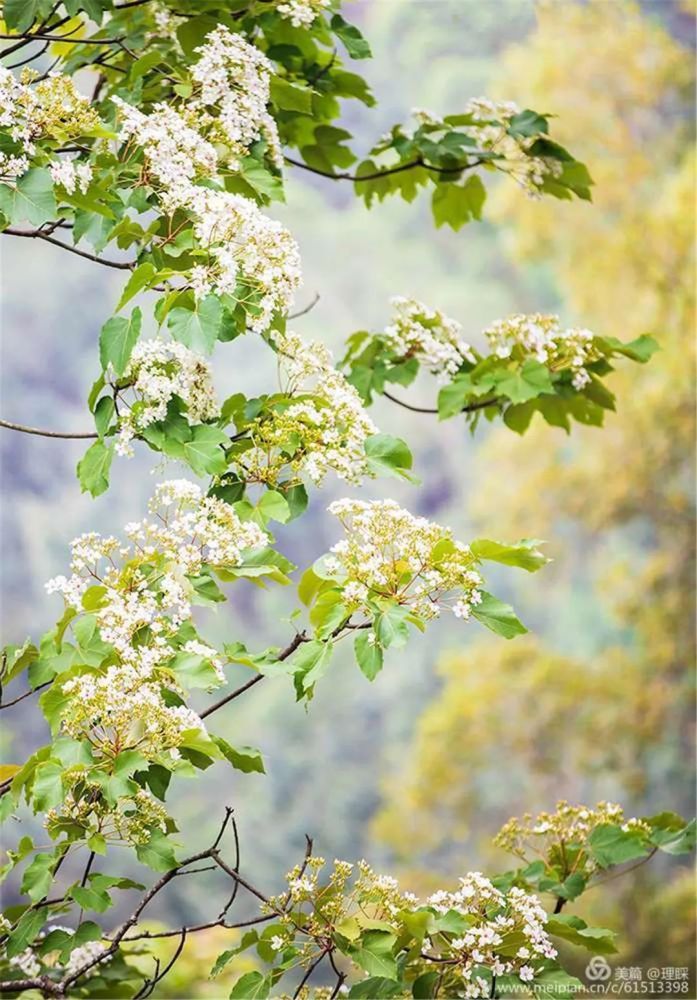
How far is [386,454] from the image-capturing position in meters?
1.07

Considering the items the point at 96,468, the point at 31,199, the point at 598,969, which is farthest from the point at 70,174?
the point at 598,969

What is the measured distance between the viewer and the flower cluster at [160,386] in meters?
1.00

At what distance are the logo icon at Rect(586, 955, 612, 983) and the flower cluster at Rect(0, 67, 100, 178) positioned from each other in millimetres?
3239

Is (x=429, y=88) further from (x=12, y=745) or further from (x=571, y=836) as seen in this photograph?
(x=571, y=836)

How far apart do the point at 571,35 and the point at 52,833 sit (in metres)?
3.74

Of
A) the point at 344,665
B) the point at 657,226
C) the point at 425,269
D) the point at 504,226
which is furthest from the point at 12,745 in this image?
the point at 657,226

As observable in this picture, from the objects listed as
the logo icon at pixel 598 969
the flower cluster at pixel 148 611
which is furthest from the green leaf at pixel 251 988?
the logo icon at pixel 598 969

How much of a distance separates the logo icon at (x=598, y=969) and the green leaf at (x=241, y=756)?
2914mm

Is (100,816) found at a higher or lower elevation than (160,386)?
lower

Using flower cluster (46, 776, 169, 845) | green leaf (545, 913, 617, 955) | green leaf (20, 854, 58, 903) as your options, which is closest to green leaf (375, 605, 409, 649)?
flower cluster (46, 776, 169, 845)

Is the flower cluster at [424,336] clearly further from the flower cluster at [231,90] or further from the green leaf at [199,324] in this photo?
the green leaf at [199,324]

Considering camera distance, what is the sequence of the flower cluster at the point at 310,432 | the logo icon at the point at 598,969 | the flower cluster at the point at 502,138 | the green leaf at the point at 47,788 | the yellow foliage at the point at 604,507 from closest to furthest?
the green leaf at the point at 47,788 → the flower cluster at the point at 310,432 → the flower cluster at the point at 502,138 → the logo icon at the point at 598,969 → the yellow foliage at the point at 604,507

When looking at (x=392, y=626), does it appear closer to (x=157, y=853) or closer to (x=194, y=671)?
(x=194, y=671)

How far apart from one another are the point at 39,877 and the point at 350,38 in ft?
3.38
